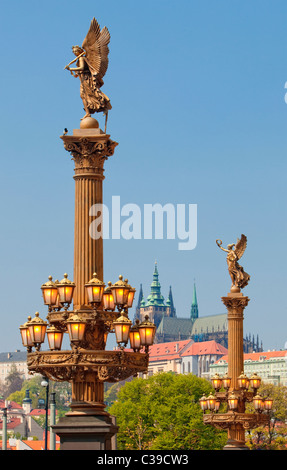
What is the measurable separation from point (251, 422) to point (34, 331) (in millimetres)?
22740

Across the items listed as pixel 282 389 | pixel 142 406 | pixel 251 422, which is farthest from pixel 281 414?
pixel 251 422

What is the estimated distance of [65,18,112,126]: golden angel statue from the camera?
25016 millimetres

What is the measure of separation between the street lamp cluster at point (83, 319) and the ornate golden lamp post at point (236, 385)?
2080 cm

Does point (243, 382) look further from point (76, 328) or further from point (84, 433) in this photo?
point (76, 328)

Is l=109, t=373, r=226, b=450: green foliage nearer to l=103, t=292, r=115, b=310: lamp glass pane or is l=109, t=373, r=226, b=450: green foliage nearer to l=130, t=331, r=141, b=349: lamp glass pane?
l=130, t=331, r=141, b=349: lamp glass pane

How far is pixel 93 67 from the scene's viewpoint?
25094 mm

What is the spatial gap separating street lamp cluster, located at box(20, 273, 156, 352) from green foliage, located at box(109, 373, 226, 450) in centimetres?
6734

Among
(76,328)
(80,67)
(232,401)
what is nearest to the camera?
(76,328)

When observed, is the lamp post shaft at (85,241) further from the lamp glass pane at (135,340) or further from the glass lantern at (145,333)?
the glass lantern at (145,333)

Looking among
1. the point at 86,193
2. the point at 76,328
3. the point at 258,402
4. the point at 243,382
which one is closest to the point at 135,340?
the point at 76,328

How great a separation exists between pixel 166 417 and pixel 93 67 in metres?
70.1

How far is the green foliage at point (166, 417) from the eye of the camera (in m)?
90.9

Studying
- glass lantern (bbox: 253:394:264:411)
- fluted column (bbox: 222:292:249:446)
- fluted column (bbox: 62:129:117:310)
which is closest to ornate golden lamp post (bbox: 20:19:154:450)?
fluted column (bbox: 62:129:117:310)

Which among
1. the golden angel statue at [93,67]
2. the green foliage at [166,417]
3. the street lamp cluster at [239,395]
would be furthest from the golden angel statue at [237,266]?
the green foliage at [166,417]
